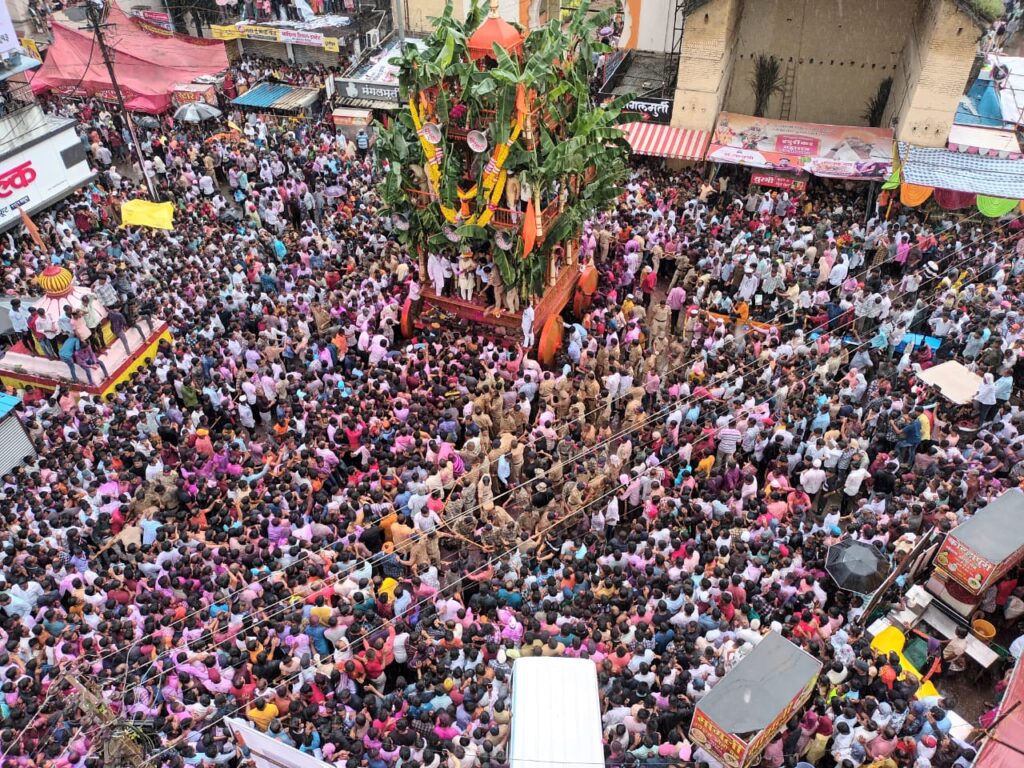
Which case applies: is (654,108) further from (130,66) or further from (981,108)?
(130,66)

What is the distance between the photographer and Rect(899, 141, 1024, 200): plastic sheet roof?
16.5 m

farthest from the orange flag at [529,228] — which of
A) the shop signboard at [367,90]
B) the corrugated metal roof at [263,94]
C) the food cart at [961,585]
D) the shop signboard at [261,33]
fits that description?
the shop signboard at [261,33]

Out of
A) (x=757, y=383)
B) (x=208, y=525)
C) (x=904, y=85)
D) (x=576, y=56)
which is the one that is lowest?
(x=208, y=525)

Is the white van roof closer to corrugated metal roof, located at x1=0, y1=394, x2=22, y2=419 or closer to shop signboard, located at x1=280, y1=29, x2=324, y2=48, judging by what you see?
corrugated metal roof, located at x1=0, y1=394, x2=22, y2=419

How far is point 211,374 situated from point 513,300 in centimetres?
521

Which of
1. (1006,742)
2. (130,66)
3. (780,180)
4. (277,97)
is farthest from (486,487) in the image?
(130,66)

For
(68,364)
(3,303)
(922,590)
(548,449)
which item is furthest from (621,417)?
(3,303)

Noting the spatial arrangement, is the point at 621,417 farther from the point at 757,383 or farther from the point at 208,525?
the point at 208,525

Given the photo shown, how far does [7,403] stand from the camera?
12617 mm

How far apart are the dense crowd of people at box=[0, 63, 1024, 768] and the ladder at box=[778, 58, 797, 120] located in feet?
16.6

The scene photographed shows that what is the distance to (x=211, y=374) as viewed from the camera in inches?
524

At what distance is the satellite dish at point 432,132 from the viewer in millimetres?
12836

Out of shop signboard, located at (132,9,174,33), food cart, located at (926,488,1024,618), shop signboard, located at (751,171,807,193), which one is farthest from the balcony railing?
food cart, located at (926,488,1024,618)

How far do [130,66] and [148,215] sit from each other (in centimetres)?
1025
